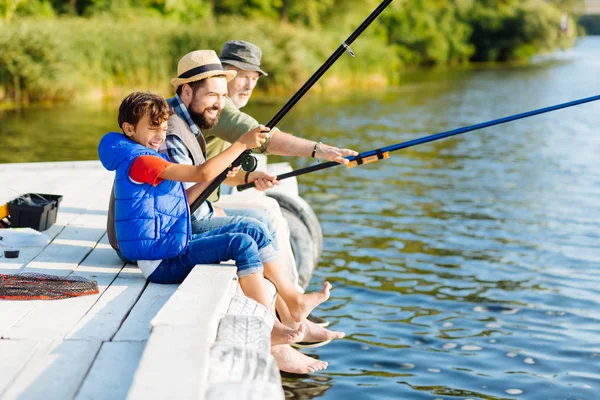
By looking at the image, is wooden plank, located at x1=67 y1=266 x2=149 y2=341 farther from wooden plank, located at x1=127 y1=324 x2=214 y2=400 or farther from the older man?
the older man

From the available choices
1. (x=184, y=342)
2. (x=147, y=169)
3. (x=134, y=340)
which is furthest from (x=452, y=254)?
(x=184, y=342)

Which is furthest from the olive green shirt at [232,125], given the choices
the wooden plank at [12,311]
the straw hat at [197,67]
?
the wooden plank at [12,311]

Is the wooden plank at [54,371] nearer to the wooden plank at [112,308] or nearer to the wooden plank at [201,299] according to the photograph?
the wooden plank at [112,308]

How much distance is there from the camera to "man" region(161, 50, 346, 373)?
4.57m

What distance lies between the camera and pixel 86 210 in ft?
20.3

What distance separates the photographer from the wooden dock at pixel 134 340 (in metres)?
2.94

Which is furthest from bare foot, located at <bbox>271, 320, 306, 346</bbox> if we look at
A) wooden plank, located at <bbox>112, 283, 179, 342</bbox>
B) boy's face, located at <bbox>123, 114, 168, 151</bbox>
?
boy's face, located at <bbox>123, 114, 168, 151</bbox>

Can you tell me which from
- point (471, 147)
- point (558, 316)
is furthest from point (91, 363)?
point (471, 147)

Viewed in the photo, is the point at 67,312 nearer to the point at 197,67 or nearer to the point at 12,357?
the point at 12,357

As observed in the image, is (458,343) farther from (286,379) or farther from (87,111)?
(87,111)

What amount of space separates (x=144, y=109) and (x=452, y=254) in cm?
474

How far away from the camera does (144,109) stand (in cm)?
416

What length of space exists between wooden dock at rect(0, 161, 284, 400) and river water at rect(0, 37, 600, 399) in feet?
4.23

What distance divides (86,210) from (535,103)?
61.4 ft
